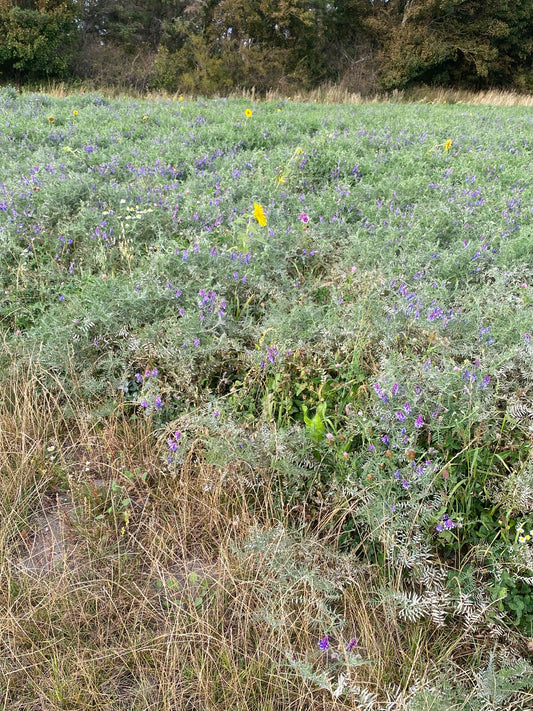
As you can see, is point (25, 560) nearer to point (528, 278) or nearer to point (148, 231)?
point (148, 231)

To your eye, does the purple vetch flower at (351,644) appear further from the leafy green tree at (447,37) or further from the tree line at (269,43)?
the leafy green tree at (447,37)

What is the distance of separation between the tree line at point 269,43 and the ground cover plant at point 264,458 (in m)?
14.5

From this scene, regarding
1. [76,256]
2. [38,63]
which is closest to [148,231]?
[76,256]

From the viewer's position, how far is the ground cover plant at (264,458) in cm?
156

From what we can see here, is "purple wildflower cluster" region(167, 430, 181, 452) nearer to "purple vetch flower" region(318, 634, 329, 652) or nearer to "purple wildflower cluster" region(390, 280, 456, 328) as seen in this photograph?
"purple vetch flower" region(318, 634, 329, 652)

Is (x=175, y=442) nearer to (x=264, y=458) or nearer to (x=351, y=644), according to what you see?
(x=264, y=458)

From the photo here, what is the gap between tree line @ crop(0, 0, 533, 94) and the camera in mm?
15812

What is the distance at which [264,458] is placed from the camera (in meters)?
2.03

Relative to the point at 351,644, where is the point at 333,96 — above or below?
above

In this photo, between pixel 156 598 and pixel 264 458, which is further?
pixel 264 458

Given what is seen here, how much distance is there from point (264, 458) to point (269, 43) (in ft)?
67.8

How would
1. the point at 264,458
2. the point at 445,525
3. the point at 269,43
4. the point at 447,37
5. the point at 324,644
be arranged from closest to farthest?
the point at 324,644 < the point at 445,525 < the point at 264,458 < the point at 269,43 < the point at 447,37

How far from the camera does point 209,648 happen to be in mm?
1571

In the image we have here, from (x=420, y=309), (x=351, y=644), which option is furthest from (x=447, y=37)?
(x=351, y=644)
